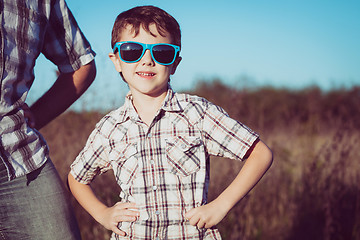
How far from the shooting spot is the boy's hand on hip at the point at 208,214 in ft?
4.82

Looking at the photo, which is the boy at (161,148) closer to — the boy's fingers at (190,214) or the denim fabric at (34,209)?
the boy's fingers at (190,214)

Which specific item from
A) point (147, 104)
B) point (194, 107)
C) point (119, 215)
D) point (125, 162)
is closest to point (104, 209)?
point (119, 215)

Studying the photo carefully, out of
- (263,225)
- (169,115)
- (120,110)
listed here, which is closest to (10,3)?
(120,110)

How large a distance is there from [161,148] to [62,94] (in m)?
0.67

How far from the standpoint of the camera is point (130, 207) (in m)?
1.56

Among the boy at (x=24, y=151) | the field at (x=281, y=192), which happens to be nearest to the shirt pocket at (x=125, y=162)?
the boy at (x=24, y=151)

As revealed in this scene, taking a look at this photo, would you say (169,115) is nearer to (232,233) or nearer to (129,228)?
(129,228)

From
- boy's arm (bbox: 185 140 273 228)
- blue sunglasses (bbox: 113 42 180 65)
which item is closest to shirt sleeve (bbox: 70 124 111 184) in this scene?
blue sunglasses (bbox: 113 42 180 65)

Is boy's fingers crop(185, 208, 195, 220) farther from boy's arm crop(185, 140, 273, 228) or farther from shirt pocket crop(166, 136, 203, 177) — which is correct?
shirt pocket crop(166, 136, 203, 177)

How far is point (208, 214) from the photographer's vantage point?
57.9 inches

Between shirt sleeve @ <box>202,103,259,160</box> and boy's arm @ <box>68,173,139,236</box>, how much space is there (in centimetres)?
43

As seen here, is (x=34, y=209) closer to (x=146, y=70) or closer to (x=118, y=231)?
(x=118, y=231)

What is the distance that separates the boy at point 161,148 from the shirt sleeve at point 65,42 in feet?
0.91

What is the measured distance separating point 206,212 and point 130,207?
0.32m
